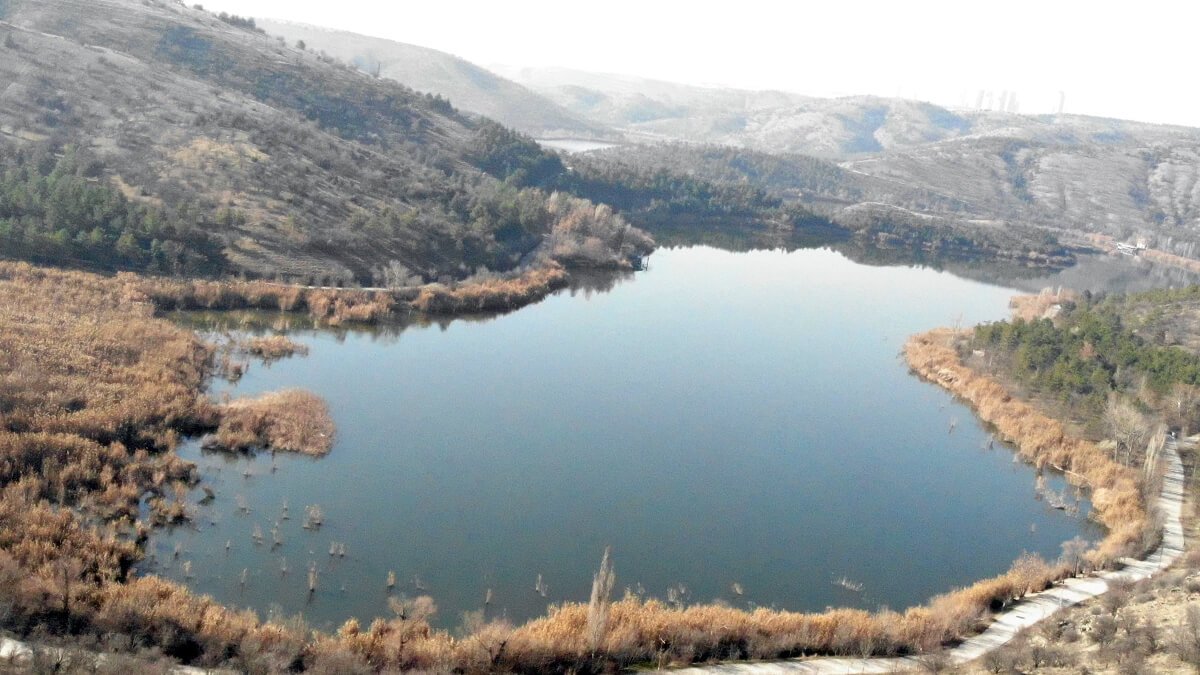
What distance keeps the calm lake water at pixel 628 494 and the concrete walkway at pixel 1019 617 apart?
2161 millimetres

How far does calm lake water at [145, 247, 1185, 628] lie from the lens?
70.0 feet

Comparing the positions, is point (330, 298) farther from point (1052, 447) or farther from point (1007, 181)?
point (1007, 181)

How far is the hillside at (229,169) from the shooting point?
43094mm

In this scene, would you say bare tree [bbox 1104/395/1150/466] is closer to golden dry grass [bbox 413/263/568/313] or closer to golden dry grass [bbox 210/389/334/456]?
golden dry grass [bbox 210/389/334/456]

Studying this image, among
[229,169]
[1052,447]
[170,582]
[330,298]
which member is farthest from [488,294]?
[170,582]

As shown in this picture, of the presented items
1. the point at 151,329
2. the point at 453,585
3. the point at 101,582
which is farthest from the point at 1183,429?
the point at 151,329

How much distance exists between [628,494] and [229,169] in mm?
36970

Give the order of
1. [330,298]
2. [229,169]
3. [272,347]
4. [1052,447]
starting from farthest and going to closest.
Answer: [229,169]
[330,298]
[272,347]
[1052,447]

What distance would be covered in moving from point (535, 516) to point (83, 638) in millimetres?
11602

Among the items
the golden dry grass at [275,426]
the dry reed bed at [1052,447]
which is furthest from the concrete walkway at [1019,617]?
the golden dry grass at [275,426]

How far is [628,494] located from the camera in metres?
26.8

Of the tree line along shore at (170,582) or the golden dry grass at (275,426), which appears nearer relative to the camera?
the tree line along shore at (170,582)

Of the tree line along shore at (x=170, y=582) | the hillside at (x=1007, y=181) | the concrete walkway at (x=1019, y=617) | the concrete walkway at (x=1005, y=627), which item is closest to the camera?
the tree line along shore at (x=170, y=582)

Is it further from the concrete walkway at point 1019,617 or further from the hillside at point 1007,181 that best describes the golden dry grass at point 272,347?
the hillside at point 1007,181
